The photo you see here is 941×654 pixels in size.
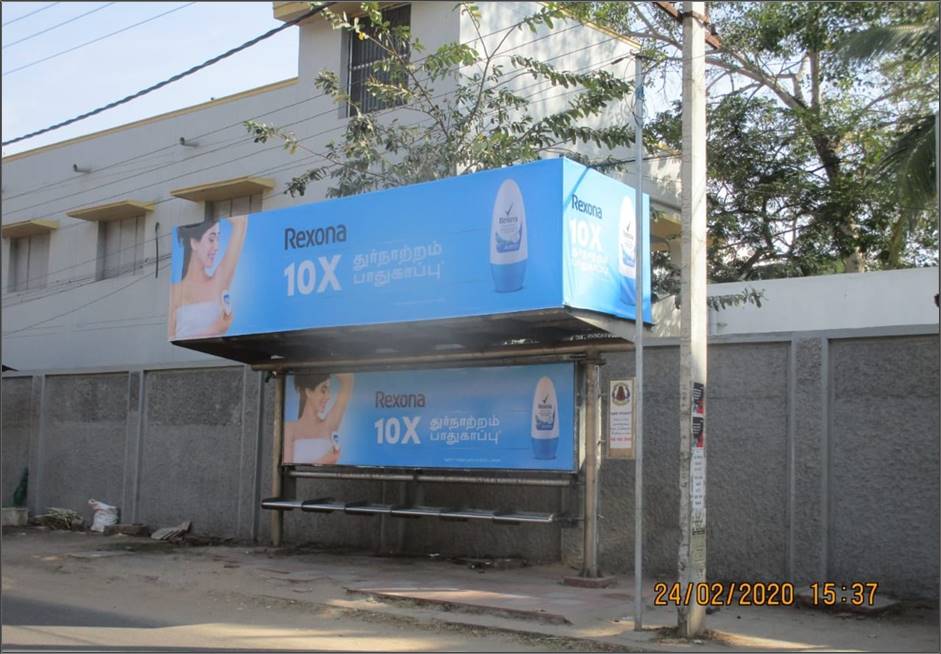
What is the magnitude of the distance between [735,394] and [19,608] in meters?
7.90

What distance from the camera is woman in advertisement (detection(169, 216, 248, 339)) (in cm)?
1310

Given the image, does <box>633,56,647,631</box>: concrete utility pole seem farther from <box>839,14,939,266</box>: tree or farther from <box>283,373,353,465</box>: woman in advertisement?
<box>283,373,353,465</box>: woman in advertisement

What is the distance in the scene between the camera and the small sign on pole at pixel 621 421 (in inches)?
408

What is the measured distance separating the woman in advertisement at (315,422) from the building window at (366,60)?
22.8 feet

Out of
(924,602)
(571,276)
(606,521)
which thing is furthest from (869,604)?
(571,276)

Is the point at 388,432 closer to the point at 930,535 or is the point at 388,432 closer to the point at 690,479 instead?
the point at 690,479

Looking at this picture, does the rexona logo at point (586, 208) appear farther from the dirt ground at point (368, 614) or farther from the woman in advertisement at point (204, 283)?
the woman in advertisement at point (204, 283)

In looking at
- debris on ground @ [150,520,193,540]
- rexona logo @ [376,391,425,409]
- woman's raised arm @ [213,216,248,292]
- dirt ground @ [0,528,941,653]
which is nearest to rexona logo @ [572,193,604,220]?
rexona logo @ [376,391,425,409]

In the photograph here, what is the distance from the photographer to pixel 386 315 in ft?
37.6

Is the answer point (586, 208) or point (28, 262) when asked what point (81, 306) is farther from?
point (586, 208)

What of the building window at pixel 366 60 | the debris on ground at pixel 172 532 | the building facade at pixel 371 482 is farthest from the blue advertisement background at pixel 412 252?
A: the building window at pixel 366 60

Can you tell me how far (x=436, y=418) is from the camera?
1261cm

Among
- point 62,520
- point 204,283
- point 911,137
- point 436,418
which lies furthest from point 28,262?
point 911,137

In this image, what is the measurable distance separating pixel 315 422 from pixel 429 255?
372 cm
